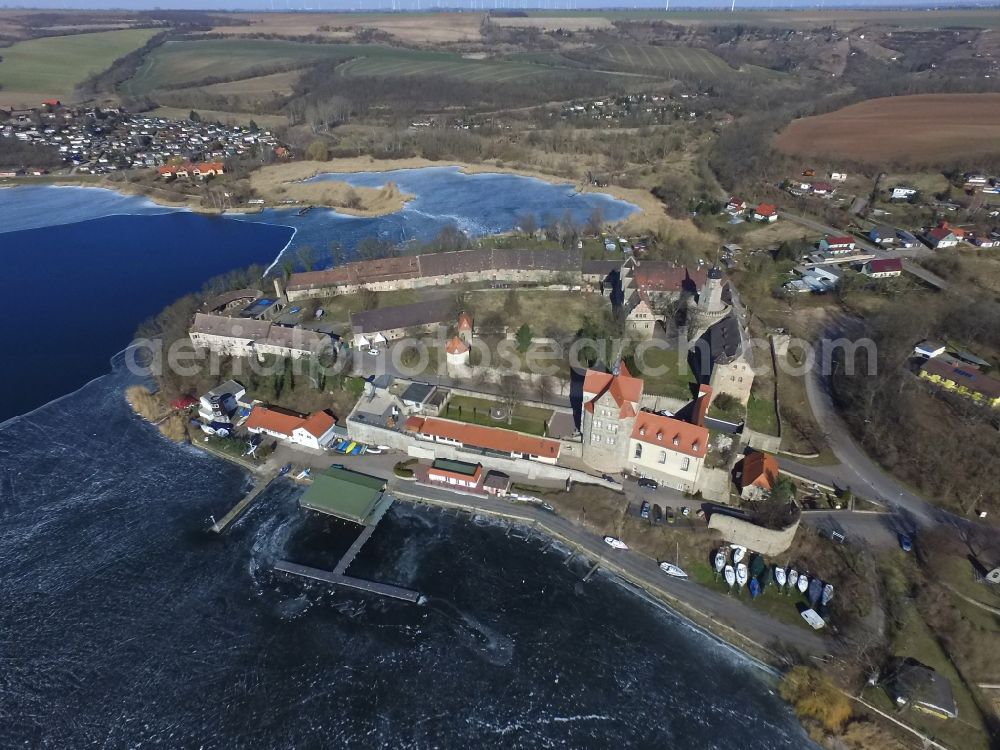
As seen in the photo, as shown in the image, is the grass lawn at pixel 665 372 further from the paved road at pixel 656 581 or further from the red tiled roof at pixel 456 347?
the red tiled roof at pixel 456 347

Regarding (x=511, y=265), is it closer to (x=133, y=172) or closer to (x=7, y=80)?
(x=133, y=172)

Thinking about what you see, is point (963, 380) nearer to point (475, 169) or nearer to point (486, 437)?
point (486, 437)

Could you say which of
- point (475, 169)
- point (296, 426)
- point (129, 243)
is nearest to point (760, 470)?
point (296, 426)

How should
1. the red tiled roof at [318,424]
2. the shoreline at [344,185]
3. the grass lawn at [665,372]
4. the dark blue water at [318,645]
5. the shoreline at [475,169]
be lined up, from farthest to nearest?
the shoreline at [475,169], the shoreline at [344,185], the grass lawn at [665,372], the red tiled roof at [318,424], the dark blue water at [318,645]

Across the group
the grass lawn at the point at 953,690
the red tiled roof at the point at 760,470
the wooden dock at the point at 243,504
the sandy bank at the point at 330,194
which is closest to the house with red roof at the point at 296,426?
the wooden dock at the point at 243,504

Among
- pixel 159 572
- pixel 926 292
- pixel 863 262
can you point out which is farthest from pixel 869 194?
pixel 159 572

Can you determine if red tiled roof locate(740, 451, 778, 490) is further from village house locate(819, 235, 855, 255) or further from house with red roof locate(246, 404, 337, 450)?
village house locate(819, 235, 855, 255)
